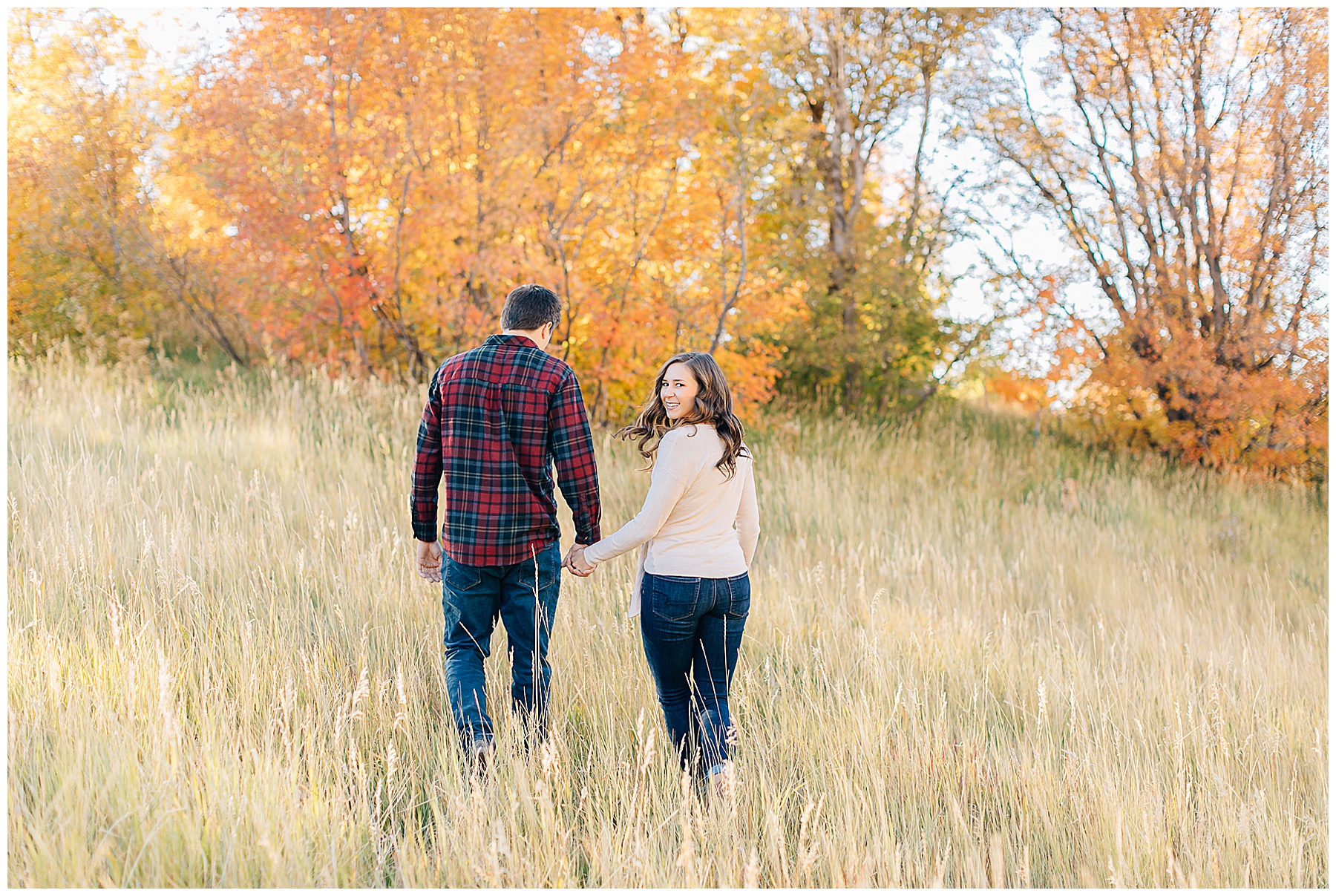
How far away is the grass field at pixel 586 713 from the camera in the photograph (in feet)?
8.18

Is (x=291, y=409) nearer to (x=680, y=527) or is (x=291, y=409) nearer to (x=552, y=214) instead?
(x=552, y=214)

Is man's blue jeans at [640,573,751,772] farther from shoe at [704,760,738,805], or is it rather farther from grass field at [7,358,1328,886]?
grass field at [7,358,1328,886]

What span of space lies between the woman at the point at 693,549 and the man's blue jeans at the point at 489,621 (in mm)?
275

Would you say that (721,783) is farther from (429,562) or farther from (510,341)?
(510,341)

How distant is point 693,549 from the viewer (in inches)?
111

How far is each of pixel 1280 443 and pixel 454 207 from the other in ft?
35.7

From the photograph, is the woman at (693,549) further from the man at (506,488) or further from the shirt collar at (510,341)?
the shirt collar at (510,341)

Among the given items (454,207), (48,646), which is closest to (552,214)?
(454,207)

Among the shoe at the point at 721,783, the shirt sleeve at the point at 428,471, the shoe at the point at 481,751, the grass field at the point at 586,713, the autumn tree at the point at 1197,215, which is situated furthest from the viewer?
the autumn tree at the point at 1197,215

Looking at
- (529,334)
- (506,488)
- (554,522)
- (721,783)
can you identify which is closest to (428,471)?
(506,488)

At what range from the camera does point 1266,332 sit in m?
10.2

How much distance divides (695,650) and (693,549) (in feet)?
1.38

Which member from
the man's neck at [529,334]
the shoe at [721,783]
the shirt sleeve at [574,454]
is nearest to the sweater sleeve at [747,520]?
the shirt sleeve at [574,454]

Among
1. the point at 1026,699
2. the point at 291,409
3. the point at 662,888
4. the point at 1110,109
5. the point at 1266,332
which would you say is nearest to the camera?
the point at 662,888
